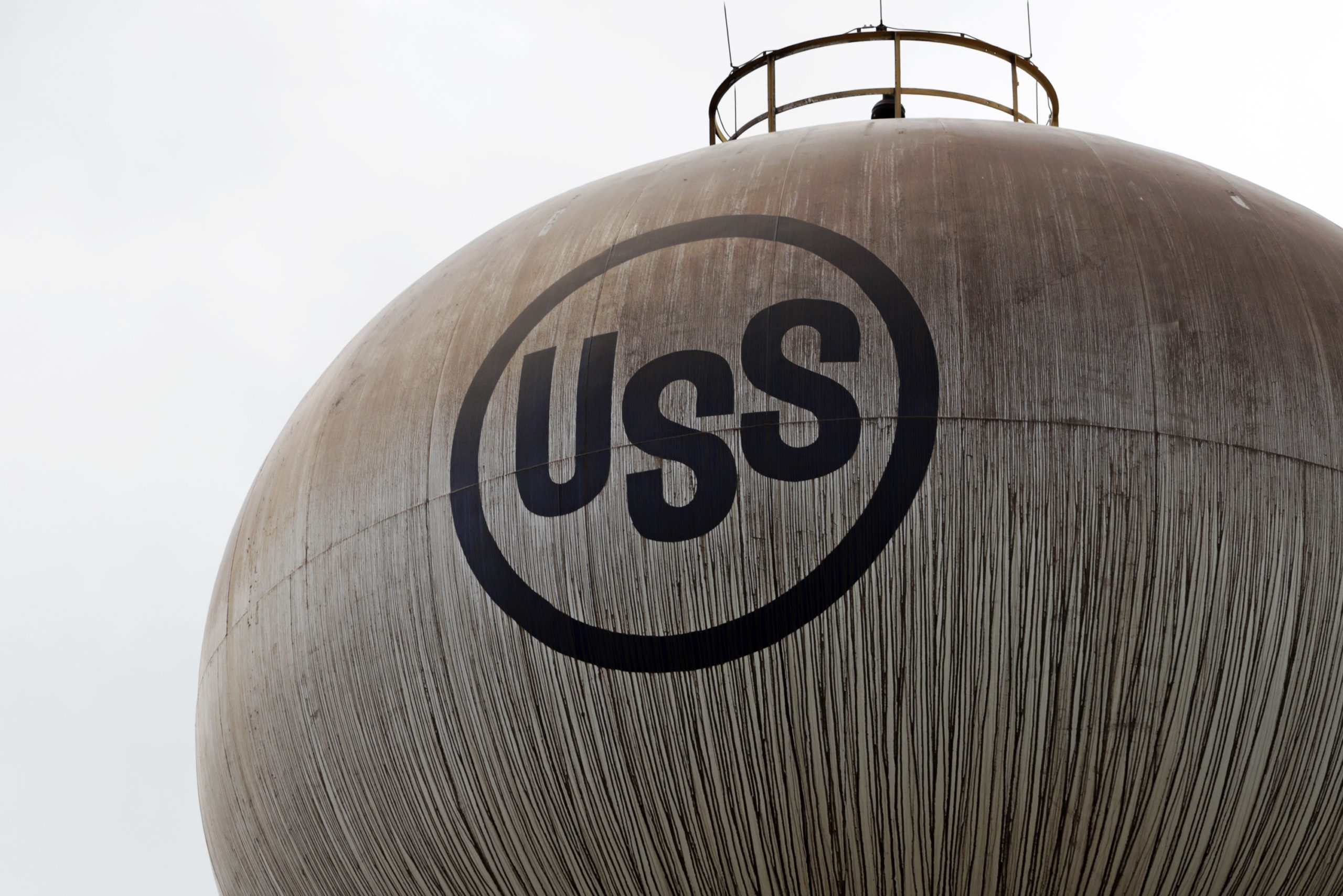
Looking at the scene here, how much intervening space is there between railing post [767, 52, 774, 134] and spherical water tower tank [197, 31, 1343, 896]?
3.48 metres

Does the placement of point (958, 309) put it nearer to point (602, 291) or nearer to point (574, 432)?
point (602, 291)

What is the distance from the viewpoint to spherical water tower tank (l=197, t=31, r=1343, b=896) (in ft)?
25.9

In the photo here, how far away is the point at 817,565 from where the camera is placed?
26.1 ft

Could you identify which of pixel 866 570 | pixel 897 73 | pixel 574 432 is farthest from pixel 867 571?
pixel 897 73

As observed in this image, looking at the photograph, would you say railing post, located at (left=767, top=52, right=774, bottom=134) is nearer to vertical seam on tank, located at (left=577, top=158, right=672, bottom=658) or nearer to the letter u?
vertical seam on tank, located at (left=577, top=158, right=672, bottom=658)

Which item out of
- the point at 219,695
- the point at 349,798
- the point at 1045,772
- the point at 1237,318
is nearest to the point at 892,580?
the point at 1045,772

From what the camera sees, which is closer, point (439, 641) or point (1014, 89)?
point (439, 641)

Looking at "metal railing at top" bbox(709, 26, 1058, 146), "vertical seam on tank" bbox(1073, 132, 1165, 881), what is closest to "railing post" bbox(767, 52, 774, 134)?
"metal railing at top" bbox(709, 26, 1058, 146)

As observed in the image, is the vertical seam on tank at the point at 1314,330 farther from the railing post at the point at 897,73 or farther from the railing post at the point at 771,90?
the railing post at the point at 771,90

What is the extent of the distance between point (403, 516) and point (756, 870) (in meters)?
2.92

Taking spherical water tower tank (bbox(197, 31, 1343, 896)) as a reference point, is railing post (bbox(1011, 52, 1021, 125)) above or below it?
above

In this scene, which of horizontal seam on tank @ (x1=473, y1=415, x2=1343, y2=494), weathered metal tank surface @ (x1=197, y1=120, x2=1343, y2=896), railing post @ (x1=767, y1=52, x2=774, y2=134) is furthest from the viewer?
railing post @ (x1=767, y1=52, x2=774, y2=134)

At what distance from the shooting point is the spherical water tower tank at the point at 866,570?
7883 mm

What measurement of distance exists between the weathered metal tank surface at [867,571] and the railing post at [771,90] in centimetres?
356
